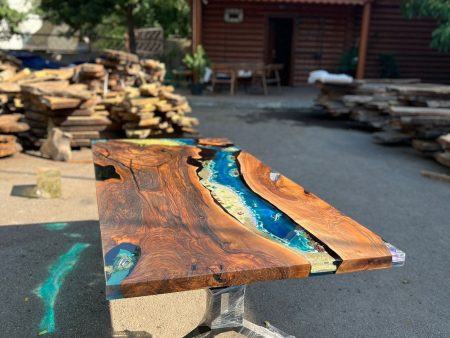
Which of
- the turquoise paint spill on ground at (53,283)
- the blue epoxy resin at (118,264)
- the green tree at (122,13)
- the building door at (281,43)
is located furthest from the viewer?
the building door at (281,43)

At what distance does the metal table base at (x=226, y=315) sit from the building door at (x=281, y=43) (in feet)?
47.0

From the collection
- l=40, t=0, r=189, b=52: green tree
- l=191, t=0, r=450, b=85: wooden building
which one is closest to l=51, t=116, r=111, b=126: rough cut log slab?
l=191, t=0, r=450, b=85: wooden building

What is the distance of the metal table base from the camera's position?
2036 millimetres

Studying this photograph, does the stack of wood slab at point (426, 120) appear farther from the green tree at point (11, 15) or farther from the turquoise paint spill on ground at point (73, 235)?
the green tree at point (11, 15)

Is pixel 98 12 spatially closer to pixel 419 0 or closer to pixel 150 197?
pixel 419 0

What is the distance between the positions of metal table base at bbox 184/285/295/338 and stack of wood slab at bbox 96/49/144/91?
7128 mm

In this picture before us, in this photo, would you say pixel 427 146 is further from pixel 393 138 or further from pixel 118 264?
pixel 118 264

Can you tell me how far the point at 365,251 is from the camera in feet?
5.54

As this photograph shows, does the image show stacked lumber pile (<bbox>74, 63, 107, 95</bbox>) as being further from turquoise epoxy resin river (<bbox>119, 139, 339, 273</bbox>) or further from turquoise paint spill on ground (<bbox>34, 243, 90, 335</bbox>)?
turquoise epoxy resin river (<bbox>119, 139, 339, 273</bbox>)

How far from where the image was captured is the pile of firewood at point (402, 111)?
6953 millimetres

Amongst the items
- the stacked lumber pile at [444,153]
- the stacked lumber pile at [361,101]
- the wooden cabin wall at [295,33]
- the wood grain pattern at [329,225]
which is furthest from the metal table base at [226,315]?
the wooden cabin wall at [295,33]

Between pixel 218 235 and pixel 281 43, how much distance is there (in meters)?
15.1

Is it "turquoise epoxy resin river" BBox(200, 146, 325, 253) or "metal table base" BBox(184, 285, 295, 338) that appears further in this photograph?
"metal table base" BBox(184, 285, 295, 338)

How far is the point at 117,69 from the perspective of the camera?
877 centimetres
